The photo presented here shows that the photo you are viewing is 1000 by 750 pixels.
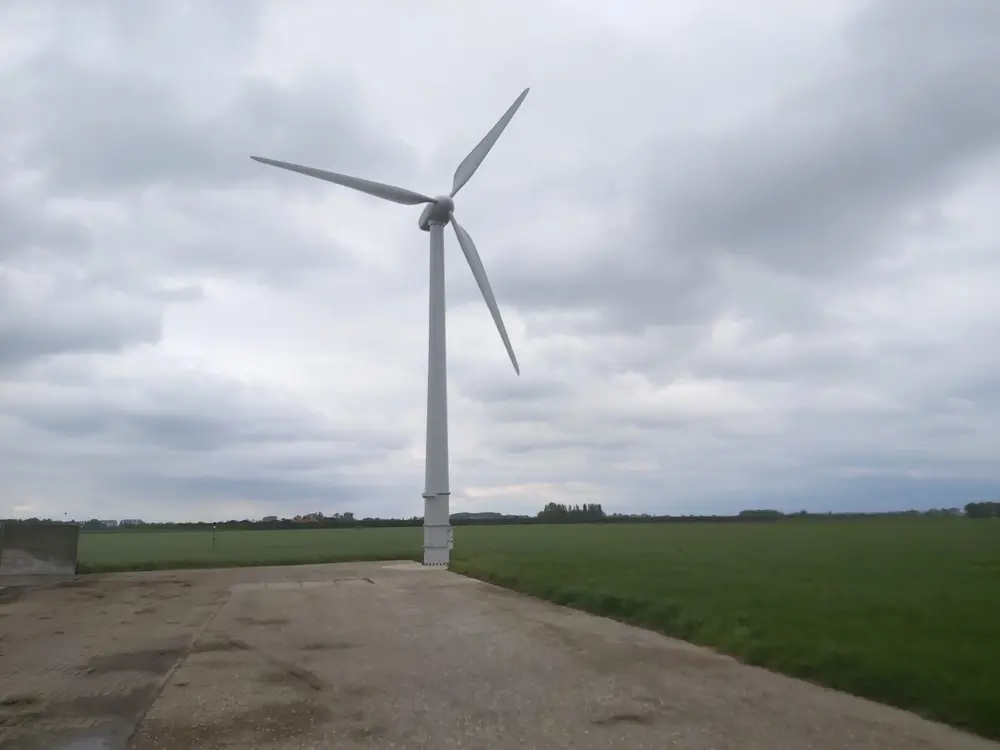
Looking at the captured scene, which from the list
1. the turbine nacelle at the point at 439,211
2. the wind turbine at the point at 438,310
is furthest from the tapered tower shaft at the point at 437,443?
the turbine nacelle at the point at 439,211

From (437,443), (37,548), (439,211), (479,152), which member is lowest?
(37,548)

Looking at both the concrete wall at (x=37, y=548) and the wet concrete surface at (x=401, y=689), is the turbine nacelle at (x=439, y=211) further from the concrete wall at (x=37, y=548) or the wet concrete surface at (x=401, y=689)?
the wet concrete surface at (x=401, y=689)

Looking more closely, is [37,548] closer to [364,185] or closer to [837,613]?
[364,185]

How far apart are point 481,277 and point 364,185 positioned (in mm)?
5836

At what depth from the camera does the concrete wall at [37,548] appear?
26594 mm

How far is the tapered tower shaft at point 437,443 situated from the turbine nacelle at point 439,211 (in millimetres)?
2403

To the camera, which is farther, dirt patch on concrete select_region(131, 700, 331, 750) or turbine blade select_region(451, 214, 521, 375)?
turbine blade select_region(451, 214, 521, 375)

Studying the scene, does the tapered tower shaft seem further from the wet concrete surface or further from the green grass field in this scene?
the wet concrete surface

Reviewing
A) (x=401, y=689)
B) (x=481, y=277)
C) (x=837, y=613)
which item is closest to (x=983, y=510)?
(x=481, y=277)

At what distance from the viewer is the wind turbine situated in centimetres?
3066

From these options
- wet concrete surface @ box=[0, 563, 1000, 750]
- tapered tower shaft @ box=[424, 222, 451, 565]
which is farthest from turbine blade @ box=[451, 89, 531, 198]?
wet concrete surface @ box=[0, 563, 1000, 750]

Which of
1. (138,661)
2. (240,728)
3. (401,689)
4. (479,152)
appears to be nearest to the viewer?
(240,728)

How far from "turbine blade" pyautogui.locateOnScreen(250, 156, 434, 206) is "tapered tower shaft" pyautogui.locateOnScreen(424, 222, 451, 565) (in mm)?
3583

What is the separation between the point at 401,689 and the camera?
373 inches
